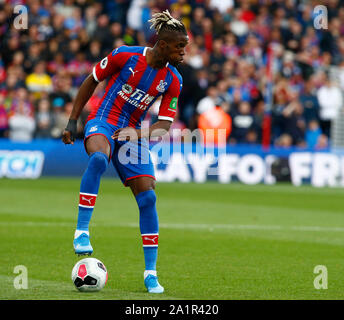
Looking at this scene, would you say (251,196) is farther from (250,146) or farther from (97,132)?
(97,132)

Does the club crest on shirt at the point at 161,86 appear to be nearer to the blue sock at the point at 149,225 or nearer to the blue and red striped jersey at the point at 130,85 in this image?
the blue and red striped jersey at the point at 130,85

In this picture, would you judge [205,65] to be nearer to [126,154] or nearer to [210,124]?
[210,124]

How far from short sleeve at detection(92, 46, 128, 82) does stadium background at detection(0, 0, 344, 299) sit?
7.70ft

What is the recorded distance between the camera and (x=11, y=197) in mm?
16281

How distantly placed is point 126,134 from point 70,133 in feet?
1.70

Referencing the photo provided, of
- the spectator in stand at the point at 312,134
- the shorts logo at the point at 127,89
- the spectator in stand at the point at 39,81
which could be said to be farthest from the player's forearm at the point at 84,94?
the spectator in stand at the point at 312,134

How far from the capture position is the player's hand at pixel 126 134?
763cm

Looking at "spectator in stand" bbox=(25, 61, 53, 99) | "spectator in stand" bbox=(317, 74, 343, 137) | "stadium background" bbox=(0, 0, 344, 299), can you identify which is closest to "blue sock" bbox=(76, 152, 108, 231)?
"stadium background" bbox=(0, 0, 344, 299)

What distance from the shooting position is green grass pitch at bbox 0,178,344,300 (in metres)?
7.55

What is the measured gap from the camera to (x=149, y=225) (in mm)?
7672

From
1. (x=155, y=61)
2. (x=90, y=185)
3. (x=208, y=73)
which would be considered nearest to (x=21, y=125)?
(x=208, y=73)

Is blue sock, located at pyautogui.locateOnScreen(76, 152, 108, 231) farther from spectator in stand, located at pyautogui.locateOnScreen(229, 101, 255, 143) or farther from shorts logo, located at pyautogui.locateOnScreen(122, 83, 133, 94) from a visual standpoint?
spectator in stand, located at pyautogui.locateOnScreen(229, 101, 255, 143)

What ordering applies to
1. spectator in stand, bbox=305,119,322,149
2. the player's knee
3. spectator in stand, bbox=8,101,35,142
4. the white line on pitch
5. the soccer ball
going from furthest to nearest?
spectator in stand, bbox=305,119,322,149
spectator in stand, bbox=8,101,35,142
the white line on pitch
the player's knee
the soccer ball

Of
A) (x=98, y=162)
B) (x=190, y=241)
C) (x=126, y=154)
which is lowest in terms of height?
(x=190, y=241)
